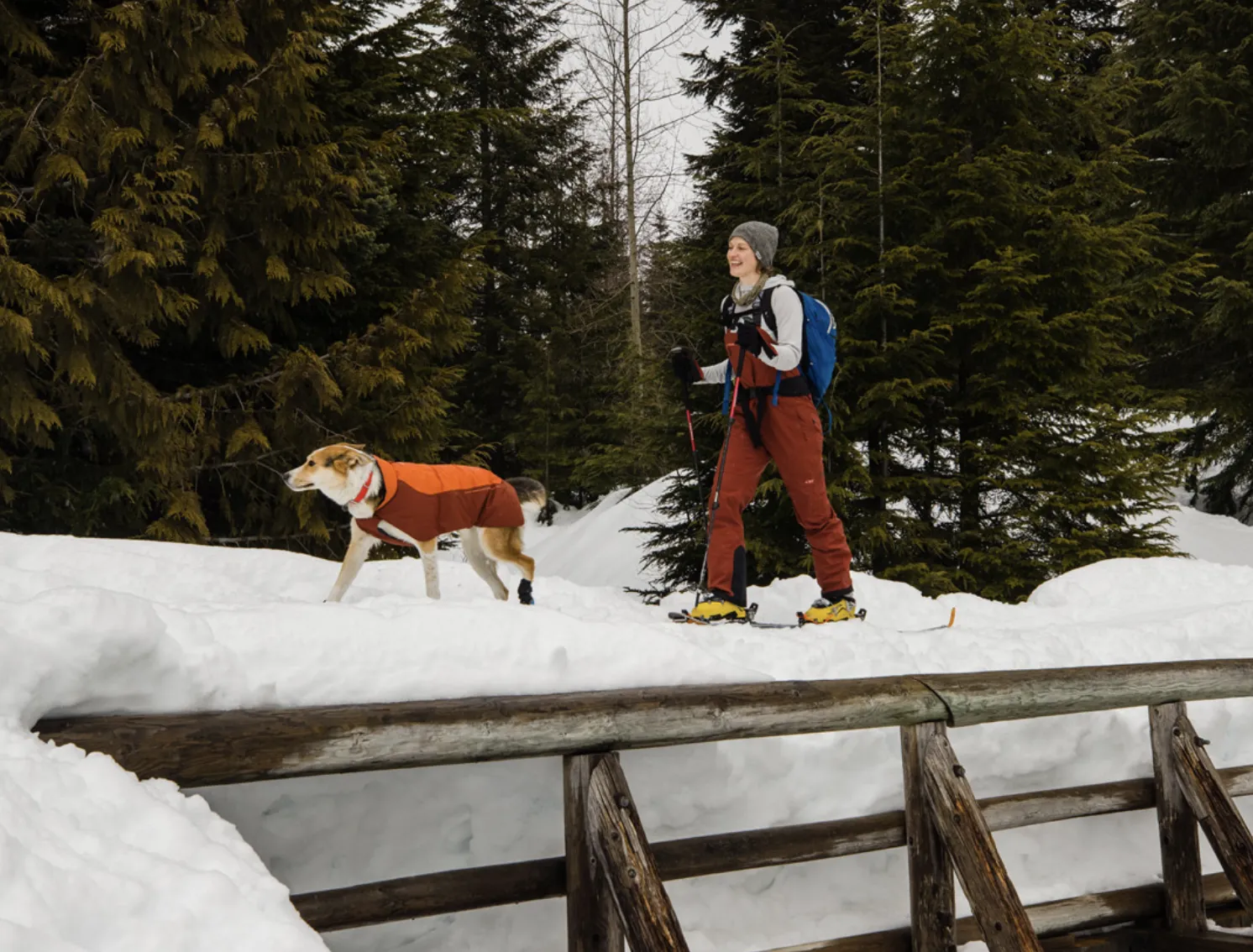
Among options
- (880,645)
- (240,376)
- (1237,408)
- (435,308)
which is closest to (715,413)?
(435,308)

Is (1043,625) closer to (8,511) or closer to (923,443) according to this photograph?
(923,443)

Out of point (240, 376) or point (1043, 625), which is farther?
point (240, 376)

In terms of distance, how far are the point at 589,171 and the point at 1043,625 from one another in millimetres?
18618

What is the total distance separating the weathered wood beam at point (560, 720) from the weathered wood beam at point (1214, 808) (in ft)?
0.69

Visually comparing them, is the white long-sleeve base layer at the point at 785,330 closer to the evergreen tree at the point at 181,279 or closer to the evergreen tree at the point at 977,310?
the evergreen tree at the point at 977,310

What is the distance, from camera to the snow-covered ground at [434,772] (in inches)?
69.1

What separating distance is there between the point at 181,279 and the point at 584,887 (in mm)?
8433

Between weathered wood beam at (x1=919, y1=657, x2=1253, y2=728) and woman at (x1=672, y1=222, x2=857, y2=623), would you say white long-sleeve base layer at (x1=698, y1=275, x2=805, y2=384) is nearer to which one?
woman at (x1=672, y1=222, x2=857, y2=623)

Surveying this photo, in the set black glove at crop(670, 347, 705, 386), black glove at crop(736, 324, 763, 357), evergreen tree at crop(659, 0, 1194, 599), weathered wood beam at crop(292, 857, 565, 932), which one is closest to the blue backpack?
black glove at crop(736, 324, 763, 357)

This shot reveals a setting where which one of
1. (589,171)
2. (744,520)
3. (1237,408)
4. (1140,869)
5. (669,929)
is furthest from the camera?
(589,171)

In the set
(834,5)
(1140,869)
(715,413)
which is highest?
(834,5)

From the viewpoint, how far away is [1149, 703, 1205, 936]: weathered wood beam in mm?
3891

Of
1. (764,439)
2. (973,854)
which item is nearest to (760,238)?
(764,439)

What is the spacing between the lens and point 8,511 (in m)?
8.57
